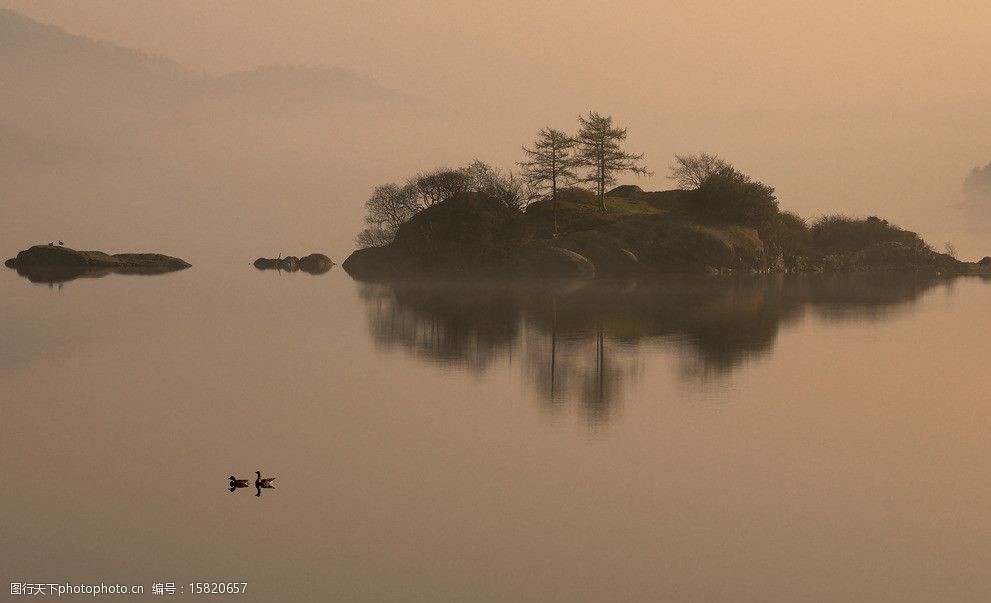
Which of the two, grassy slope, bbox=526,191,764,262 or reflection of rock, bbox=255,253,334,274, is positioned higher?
grassy slope, bbox=526,191,764,262

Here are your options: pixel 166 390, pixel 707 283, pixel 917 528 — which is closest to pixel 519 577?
pixel 917 528

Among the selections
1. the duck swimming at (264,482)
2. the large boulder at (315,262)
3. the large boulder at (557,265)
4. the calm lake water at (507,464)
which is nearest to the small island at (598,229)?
the large boulder at (557,265)

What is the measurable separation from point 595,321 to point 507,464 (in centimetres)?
2447

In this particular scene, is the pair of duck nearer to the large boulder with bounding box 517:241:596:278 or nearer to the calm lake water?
the calm lake water

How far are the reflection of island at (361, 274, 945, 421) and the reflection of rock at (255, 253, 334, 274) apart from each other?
5173cm

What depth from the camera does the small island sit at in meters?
84.1

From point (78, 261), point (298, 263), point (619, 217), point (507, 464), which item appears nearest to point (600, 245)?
point (619, 217)

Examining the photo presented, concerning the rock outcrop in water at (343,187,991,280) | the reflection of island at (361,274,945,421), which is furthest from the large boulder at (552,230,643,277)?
the reflection of island at (361,274,945,421)

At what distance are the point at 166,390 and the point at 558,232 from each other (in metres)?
65.2

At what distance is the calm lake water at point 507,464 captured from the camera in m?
11.6

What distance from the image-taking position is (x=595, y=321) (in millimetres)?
40250

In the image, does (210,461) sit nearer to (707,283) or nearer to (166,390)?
(166,390)

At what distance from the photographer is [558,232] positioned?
87250 millimetres

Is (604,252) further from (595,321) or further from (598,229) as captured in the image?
(595,321)
